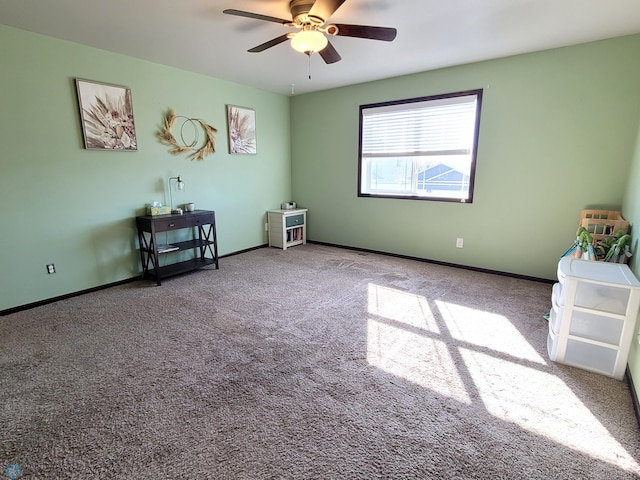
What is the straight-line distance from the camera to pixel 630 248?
2379mm

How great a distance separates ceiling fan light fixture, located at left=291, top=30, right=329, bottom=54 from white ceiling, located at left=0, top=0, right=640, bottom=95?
1.19 ft

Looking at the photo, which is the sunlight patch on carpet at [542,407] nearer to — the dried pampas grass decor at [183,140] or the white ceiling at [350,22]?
the white ceiling at [350,22]

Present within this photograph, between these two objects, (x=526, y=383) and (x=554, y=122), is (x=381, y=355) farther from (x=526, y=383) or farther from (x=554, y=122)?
(x=554, y=122)

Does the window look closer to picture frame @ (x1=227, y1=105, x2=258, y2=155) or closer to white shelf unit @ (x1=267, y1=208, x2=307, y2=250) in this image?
white shelf unit @ (x1=267, y1=208, x2=307, y2=250)

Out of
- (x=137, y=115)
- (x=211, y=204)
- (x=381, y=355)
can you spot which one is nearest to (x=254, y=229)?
(x=211, y=204)

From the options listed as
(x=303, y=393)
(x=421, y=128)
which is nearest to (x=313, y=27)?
(x=421, y=128)

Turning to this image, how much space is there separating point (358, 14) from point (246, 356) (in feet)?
9.07

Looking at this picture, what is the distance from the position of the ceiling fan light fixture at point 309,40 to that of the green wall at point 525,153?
229 cm

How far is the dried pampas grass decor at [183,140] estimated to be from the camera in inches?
149

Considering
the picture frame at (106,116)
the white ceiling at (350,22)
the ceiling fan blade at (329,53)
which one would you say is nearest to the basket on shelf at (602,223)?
the white ceiling at (350,22)

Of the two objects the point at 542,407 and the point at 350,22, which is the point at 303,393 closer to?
the point at 542,407

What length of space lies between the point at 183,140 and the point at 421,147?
3098 mm

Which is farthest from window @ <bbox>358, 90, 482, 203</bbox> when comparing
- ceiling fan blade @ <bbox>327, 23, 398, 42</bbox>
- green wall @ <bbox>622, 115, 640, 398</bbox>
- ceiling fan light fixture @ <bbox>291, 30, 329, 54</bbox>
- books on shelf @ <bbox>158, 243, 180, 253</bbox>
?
books on shelf @ <bbox>158, 243, 180, 253</bbox>

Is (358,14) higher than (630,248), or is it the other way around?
(358,14)
